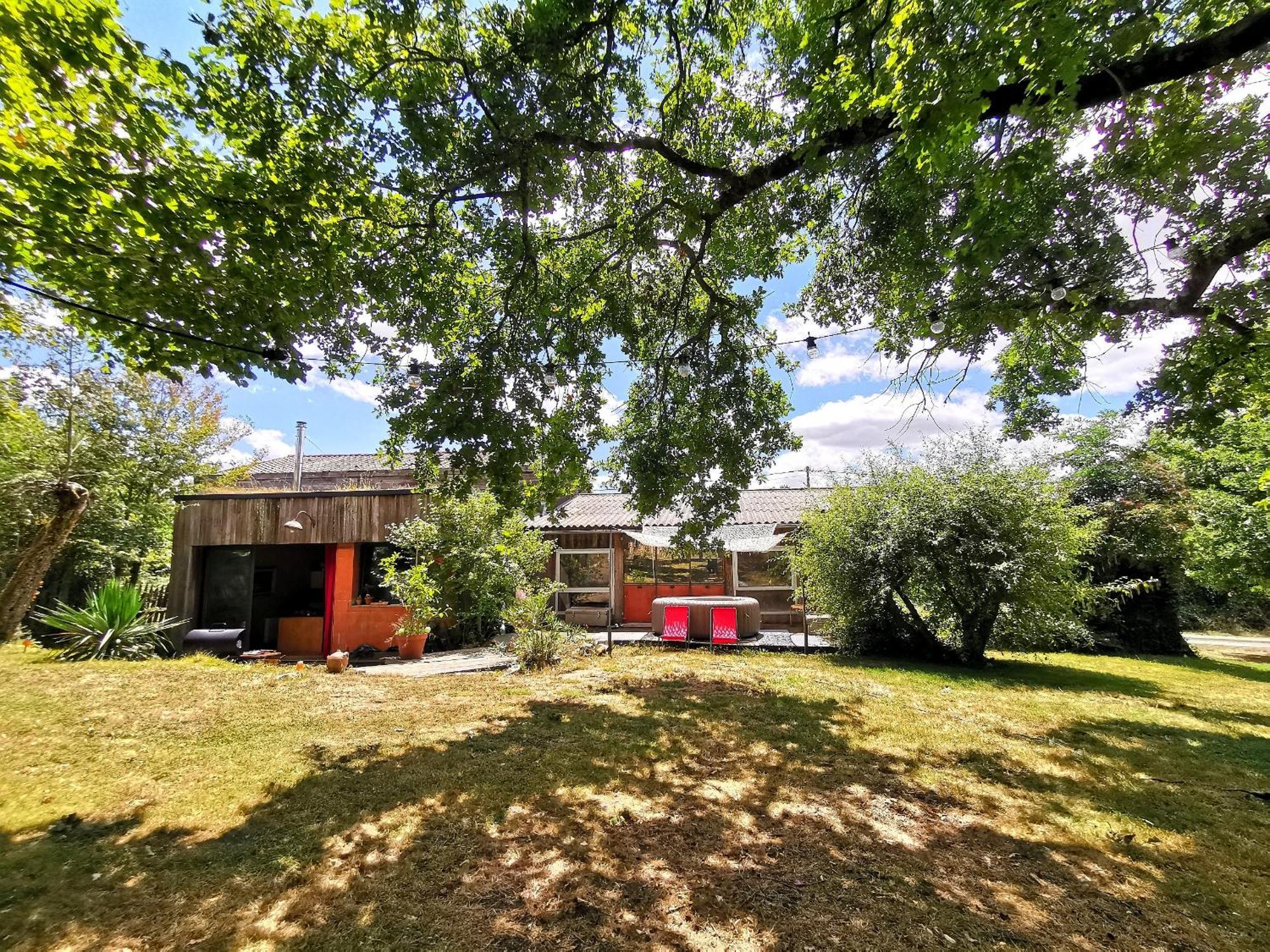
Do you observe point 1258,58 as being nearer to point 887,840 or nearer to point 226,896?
point 887,840

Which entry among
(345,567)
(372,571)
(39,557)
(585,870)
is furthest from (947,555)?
(39,557)

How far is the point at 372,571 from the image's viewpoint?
1265 cm

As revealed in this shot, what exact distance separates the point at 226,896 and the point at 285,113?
6.08m

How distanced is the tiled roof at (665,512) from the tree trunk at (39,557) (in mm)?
8754

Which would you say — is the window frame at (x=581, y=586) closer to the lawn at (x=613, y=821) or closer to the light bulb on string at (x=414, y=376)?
the lawn at (x=613, y=821)

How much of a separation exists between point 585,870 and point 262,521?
12.3 metres

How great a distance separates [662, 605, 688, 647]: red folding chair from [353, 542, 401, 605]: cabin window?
6793 millimetres

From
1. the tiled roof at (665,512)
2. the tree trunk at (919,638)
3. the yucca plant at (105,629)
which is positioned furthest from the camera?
the tiled roof at (665,512)

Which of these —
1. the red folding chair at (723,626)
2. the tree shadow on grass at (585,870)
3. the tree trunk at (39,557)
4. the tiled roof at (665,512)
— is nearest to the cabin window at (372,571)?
the tiled roof at (665,512)

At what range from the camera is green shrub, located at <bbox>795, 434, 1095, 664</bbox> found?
912 cm

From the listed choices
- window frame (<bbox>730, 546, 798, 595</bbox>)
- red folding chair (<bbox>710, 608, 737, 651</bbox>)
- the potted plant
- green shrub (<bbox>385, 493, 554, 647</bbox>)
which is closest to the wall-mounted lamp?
green shrub (<bbox>385, 493, 554, 647</bbox>)

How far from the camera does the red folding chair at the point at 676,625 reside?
12.7 meters

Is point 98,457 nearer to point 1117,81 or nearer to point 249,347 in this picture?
point 249,347

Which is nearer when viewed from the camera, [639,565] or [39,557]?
[39,557]
